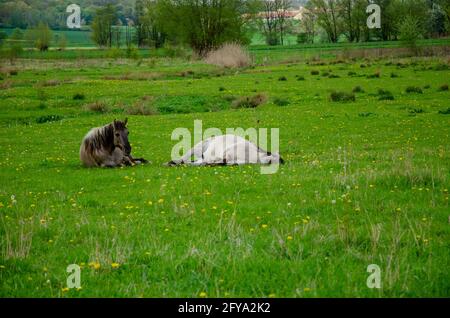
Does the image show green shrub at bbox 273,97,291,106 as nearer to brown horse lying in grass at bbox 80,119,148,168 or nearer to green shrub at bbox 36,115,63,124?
green shrub at bbox 36,115,63,124

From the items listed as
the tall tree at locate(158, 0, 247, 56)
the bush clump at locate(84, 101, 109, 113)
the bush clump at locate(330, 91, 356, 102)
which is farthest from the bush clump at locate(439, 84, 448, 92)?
the tall tree at locate(158, 0, 247, 56)

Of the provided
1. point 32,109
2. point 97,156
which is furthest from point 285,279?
point 32,109

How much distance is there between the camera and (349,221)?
9.12m

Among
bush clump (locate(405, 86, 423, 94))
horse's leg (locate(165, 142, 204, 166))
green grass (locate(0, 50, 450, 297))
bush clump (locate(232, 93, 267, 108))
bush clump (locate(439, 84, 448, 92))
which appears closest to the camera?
green grass (locate(0, 50, 450, 297))

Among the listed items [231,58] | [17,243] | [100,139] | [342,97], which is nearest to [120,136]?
[100,139]

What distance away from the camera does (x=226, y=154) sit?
1675 cm

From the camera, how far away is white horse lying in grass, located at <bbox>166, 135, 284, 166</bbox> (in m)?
16.6

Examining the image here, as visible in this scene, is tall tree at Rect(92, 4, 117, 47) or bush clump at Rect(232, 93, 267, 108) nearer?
bush clump at Rect(232, 93, 267, 108)

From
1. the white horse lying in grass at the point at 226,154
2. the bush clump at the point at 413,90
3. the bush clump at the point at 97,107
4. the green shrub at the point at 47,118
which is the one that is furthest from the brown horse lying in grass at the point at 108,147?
the bush clump at the point at 413,90

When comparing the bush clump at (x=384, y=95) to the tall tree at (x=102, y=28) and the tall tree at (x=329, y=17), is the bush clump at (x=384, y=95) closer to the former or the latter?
the tall tree at (x=329, y=17)

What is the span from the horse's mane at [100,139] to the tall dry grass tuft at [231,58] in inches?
2026

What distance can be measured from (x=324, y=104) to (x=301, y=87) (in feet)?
30.4
